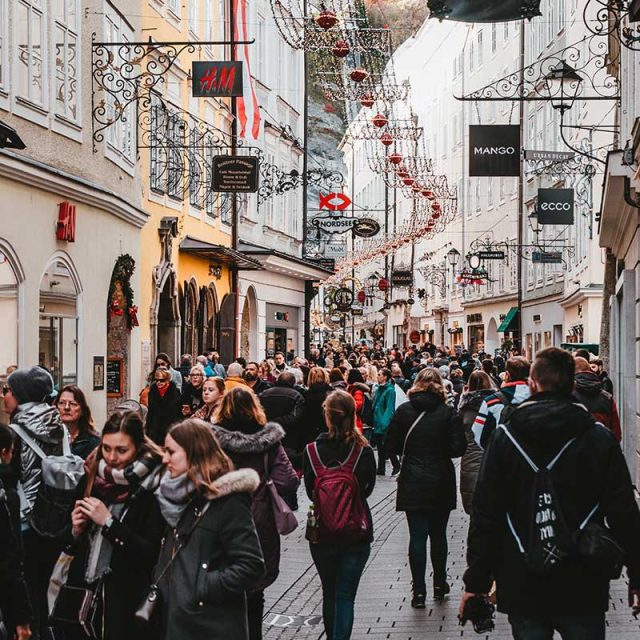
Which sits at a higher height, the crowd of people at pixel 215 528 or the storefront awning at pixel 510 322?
the storefront awning at pixel 510 322

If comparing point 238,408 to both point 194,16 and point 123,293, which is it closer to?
point 123,293

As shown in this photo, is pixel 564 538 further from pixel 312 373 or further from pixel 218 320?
pixel 218 320

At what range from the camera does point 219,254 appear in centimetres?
2900

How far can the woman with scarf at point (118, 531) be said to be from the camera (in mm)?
5762

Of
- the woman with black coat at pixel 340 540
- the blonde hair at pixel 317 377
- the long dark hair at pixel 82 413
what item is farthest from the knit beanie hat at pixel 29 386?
the blonde hair at pixel 317 377

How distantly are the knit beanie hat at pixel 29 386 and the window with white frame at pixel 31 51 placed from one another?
8618mm

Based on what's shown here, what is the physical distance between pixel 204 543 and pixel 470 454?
584 cm

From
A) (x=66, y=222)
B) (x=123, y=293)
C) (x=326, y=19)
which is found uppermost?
(x=326, y=19)

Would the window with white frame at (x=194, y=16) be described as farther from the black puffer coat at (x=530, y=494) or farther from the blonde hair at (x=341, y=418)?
the black puffer coat at (x=530, y=494)

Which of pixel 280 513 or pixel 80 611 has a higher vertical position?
pixel 280 513

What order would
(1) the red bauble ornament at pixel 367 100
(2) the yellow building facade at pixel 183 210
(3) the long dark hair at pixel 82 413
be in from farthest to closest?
(1) the red bauble ornament at pixel 367 100
(2) the yellow building facade at pixel 183 210
(3) the long dark hair at pixel 82 413

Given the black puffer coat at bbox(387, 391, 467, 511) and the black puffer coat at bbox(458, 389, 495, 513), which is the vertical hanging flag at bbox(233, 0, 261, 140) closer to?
the black puffer coat at bbox(458, 389, 495, 513)

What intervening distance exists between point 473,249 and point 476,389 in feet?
163

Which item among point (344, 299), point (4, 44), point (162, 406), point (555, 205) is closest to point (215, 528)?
point (162, 406)
